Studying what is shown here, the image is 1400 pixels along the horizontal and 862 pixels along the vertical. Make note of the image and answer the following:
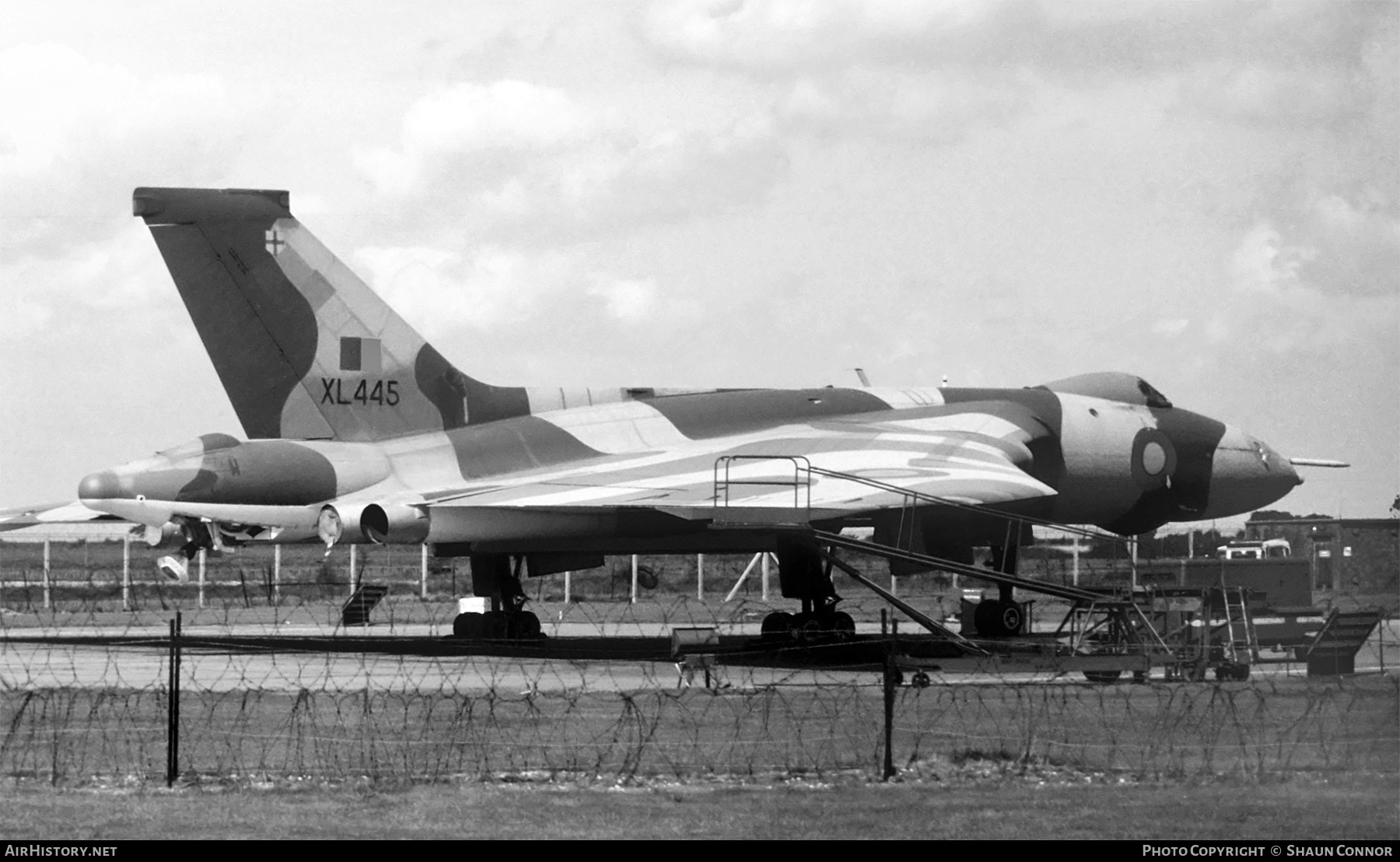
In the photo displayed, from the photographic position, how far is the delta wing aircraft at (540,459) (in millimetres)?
21922

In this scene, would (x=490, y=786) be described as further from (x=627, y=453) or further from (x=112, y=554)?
(x=112, y=554)

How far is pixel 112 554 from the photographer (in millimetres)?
71750

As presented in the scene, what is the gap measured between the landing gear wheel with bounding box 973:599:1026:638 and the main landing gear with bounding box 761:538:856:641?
1.94m

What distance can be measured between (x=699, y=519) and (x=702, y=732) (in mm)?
7506

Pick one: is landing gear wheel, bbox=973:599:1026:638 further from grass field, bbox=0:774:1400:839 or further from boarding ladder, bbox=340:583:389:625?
grass field, bbox=0:774:1400:839

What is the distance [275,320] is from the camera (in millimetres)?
24234

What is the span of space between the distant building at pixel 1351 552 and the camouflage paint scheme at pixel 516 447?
7.89 m

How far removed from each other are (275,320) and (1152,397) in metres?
13.6

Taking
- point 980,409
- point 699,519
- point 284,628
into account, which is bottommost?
point 284,628

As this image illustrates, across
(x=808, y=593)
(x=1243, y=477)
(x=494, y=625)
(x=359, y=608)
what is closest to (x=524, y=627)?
(x=494, y=625)

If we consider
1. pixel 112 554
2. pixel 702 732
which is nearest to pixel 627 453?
pixel 702 732

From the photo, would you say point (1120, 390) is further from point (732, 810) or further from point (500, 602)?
point (732, 810)

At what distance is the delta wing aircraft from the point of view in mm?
Result: 21922

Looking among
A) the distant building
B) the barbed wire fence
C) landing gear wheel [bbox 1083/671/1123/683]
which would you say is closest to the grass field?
the barbed wire fence
